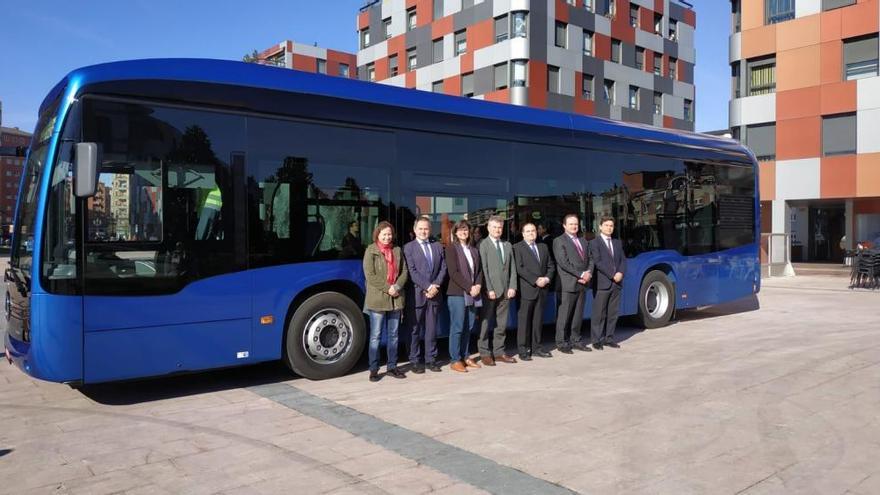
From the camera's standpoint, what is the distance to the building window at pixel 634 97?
43472 mm

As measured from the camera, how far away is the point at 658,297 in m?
10.9

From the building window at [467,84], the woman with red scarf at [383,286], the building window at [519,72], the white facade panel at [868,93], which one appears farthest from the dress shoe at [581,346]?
the building window at [467,84]

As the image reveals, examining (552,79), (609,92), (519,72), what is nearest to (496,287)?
(519,72)

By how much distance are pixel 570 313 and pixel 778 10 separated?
81.0 feet

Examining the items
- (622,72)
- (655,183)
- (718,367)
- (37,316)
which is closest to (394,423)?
(37,316)

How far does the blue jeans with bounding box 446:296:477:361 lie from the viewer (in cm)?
755

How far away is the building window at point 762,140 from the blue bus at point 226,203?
22.5 m

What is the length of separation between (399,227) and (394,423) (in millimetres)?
2536

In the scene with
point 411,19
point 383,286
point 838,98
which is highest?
point 411,19

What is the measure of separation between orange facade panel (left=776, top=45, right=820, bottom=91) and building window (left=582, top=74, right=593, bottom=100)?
13733mm

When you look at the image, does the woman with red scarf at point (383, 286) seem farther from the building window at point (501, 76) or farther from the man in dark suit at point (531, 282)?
the building window at point (501, 76)

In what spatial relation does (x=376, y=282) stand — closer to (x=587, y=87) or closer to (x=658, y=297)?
(x=658, y=297)

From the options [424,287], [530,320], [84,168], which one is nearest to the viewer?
[84,168]

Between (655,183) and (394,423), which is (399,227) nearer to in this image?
(394,423)
